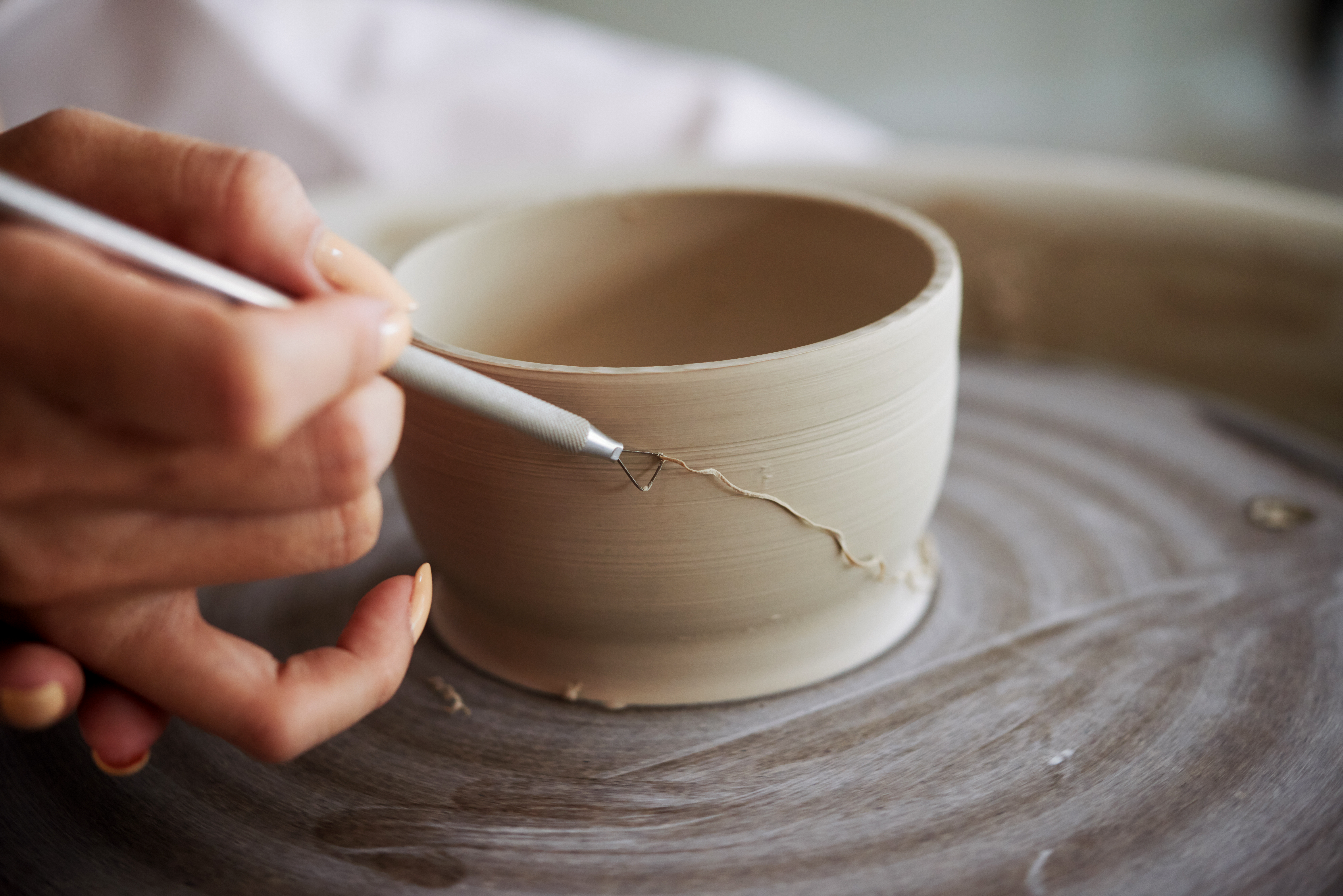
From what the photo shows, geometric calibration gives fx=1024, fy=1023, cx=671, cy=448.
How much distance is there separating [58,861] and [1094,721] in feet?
1.57

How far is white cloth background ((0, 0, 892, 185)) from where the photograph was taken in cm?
120

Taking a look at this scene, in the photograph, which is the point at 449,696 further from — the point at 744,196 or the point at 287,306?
the point at 744,196

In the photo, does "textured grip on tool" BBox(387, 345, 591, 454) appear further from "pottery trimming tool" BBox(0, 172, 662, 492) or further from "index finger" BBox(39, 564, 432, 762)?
"index finger" BBox(39, 564, 432, 762)

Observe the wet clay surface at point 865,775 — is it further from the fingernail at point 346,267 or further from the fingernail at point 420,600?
the fingernail at point 346,267

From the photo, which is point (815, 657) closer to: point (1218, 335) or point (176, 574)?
point (176, 574)

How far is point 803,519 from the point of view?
0.47 metres

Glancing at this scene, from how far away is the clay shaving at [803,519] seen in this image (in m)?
0.45

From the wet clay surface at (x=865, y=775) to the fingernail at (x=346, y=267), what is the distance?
230mm

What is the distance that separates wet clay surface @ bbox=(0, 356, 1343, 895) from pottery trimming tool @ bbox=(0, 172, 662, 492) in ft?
0.50

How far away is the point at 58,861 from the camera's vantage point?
0.45 m

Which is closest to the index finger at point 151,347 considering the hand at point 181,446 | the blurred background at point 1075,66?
the hand at point 181,446

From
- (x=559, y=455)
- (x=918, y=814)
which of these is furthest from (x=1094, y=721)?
(x=559, y=455)

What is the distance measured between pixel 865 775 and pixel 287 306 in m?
0.32

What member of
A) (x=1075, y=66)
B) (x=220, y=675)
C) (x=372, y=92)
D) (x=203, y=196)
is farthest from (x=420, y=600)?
(x=1075, y=66)
